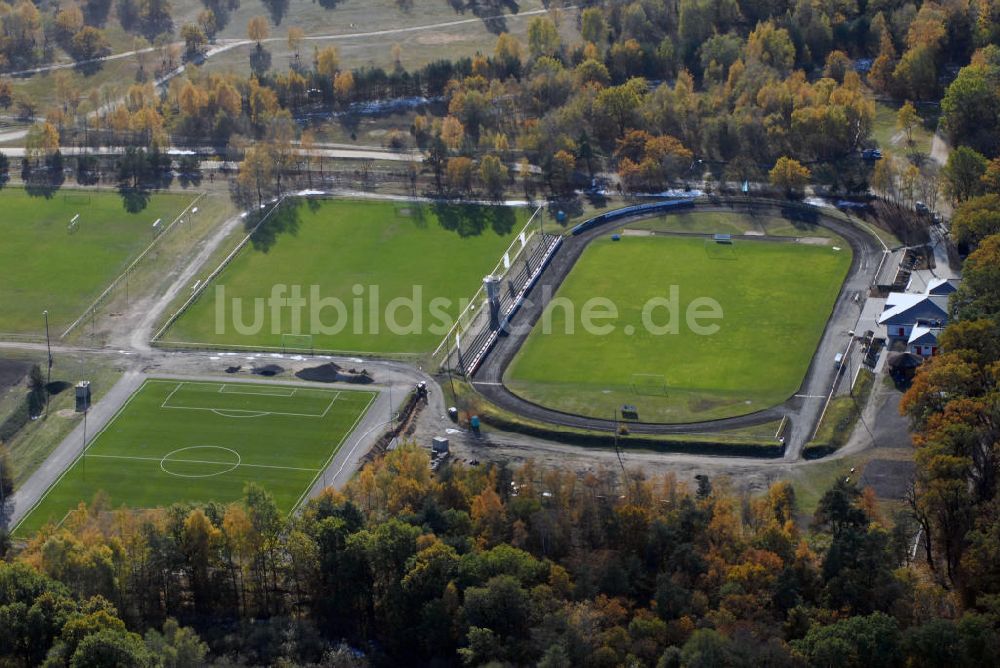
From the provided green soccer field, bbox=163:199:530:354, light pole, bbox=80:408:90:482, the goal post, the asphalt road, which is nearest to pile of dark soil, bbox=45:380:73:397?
light pole, bbox=80:408:90:482

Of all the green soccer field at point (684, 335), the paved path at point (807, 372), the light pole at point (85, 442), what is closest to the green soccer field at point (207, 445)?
the light pole at point (85, 442)

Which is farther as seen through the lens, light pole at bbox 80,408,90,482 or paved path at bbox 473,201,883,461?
paved path at bbox 473,201,883,461

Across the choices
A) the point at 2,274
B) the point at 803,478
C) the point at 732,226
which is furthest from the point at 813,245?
the point at 2,274

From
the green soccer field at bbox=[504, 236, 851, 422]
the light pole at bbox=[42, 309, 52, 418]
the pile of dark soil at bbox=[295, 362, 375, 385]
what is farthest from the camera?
A: the pile of dark soil at bbox=[295, 362, 375, 385]

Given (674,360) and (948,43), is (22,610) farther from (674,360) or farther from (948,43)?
(948,43)

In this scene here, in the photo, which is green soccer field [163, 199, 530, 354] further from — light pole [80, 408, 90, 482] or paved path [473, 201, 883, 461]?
light pole [80, 408, 90, 482]

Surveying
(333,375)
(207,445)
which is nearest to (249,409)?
(207,445)

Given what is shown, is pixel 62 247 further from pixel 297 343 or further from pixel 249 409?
pixel 249 409
